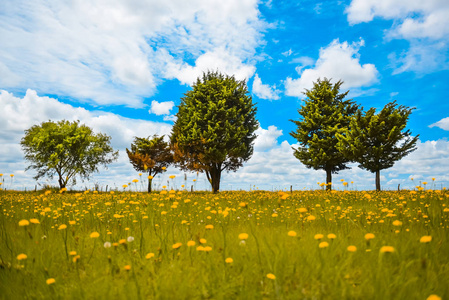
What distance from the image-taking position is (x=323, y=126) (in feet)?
92.3

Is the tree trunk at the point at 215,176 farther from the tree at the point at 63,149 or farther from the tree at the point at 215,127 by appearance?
the tree at the point at 63,149

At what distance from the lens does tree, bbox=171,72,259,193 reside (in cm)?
2434

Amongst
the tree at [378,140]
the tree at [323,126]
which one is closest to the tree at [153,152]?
the tree at [323,126]

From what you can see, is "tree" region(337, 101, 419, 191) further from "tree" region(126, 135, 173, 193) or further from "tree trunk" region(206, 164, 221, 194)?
"tree" region(126, 135, 173, 193)

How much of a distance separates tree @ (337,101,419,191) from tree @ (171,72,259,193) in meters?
9.75

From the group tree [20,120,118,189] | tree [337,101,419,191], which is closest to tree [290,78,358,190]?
tree [337,101,419,191]

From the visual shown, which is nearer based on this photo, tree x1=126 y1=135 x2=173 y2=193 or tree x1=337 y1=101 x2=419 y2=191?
tree x1=337 y1=101 x2=419 y2=191

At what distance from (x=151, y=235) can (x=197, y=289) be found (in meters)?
2.19

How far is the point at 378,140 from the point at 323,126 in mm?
5557

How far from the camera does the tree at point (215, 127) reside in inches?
958

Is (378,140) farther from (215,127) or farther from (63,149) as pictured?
(63,149)

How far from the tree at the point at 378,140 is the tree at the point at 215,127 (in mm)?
9754

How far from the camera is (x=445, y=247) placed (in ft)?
12.0

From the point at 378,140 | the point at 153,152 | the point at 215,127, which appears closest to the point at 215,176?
the point at 215,127
